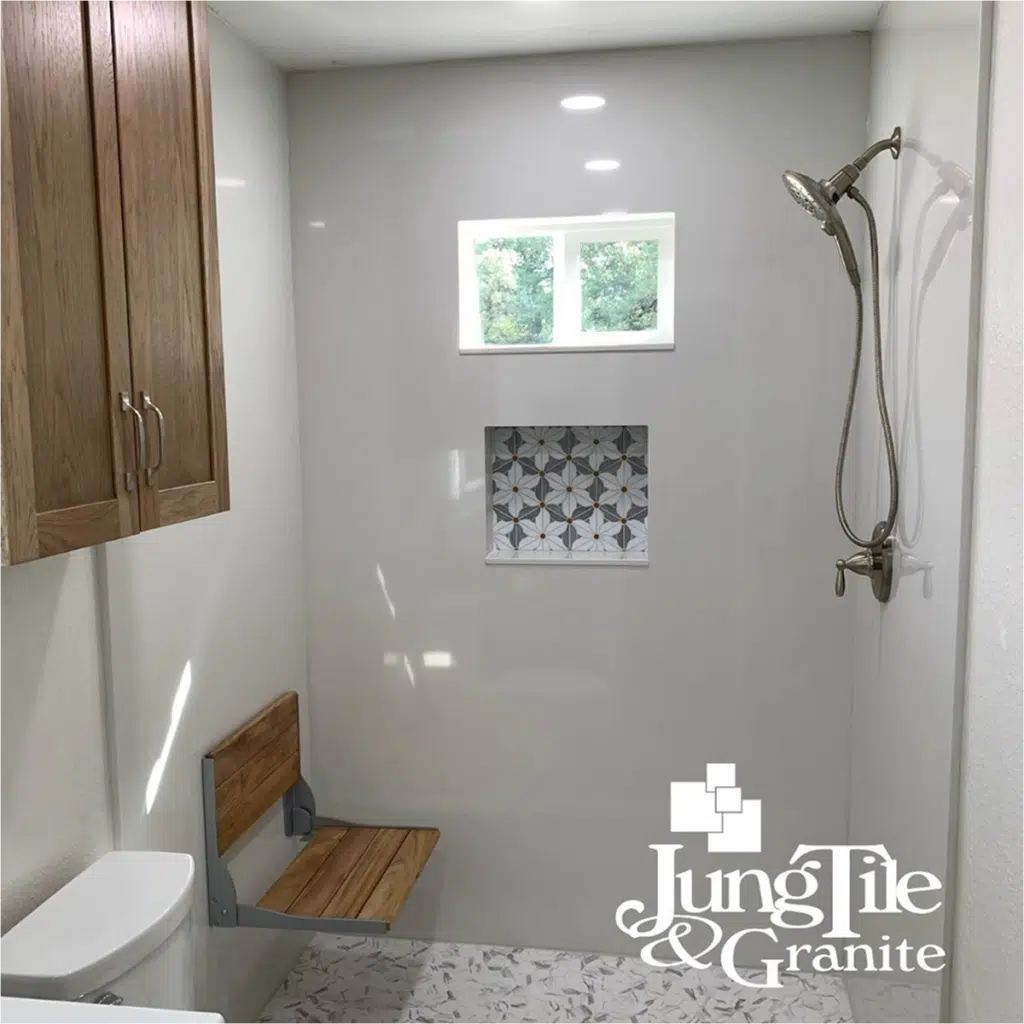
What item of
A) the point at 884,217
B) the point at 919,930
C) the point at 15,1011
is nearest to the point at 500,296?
the point at 884,217

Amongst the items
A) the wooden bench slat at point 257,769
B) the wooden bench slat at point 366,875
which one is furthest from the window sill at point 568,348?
the wooden bench slat at point 366,875

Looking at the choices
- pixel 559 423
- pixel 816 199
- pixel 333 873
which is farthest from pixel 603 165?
pixel 333 873

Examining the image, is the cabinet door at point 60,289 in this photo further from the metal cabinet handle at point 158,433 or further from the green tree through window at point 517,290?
the green tree through window at point 517,290

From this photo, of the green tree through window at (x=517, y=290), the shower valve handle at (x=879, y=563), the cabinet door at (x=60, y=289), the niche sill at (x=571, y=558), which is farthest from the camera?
the green tree through window at (x=517, y=290)

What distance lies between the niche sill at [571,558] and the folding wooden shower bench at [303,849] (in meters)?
0.69

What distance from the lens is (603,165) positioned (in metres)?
2.54

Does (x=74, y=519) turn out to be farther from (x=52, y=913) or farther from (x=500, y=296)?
(x=500, y=296)

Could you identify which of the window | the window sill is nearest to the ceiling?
the window

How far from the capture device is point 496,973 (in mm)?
2666

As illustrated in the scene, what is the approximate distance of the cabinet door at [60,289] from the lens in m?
1.19

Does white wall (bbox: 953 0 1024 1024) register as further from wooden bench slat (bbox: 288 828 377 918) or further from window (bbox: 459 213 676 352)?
wooden bench slat (bbox: 288 828 377 918)

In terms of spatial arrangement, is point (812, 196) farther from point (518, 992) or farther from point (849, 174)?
point (518, 992)

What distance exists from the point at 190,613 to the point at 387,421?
2.64 ft

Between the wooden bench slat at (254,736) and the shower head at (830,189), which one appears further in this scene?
the wooden bench slat at (254,736)
